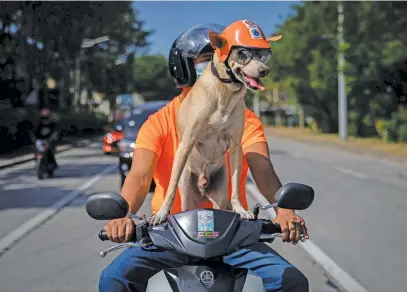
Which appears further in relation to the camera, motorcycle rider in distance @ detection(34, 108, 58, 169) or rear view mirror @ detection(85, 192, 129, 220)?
motorcycle rider in distance @ detection(34, 108, 58, 169)

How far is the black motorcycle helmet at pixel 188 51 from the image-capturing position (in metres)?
3.18

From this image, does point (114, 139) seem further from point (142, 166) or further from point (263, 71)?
point (263, 71)

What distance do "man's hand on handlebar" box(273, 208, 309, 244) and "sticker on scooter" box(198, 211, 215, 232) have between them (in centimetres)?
36

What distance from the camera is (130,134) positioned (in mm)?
13617

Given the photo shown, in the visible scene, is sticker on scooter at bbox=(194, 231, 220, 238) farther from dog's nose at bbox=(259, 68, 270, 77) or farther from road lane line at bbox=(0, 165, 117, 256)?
road lane line at bbox=(0, 165, 117, 256)

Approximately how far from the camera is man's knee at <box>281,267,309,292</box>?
2.89 metres

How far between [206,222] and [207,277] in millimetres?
208

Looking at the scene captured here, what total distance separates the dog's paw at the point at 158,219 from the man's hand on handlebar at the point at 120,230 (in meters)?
0.08

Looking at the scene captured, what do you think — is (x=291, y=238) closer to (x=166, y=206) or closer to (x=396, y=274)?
(x=166, y=206)

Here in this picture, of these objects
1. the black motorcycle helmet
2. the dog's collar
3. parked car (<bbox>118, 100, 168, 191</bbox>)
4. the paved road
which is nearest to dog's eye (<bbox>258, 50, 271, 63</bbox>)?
the dog's collar

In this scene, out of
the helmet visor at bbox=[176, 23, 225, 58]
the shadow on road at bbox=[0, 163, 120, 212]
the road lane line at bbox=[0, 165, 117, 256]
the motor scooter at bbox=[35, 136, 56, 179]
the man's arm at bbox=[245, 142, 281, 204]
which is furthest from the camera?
the motor scooter at bbox=[35, 136, 56, 179]

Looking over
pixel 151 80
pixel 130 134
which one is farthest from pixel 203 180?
pixel 151 80

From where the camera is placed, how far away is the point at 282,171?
60.5 feet

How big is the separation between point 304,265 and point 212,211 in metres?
4.62
